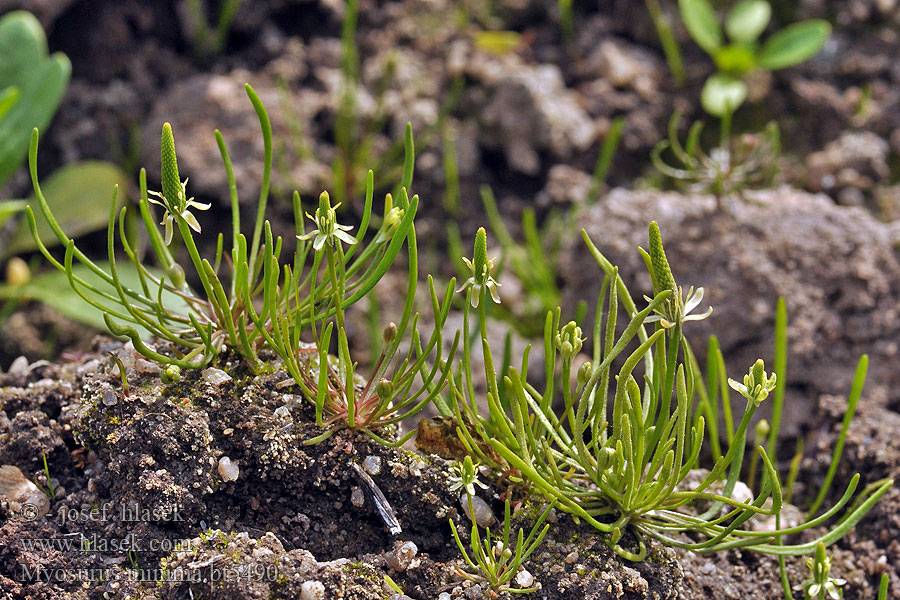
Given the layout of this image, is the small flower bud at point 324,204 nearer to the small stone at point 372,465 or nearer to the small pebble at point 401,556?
the small stone at point 372,465

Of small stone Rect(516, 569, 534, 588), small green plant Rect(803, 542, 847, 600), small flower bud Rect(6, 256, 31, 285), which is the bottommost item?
small flower bud Rect(6, 256, 31, 285)

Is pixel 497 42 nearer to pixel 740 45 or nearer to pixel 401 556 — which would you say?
pixel 740 45

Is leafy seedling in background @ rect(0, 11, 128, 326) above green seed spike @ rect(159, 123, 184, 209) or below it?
below

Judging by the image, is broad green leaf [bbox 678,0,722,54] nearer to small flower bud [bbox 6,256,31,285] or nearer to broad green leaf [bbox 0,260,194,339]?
broad green leaf [bbox 0,260,194,339]

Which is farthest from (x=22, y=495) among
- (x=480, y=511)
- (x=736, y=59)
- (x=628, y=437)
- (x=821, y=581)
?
(x=736, y=59)

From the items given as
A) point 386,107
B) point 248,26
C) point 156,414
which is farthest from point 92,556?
point 248,26

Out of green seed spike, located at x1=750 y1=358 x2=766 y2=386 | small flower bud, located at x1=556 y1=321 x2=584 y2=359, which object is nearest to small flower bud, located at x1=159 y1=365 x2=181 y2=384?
small flower bud, located at x1=556 y1=321 x2=584 y2=359
